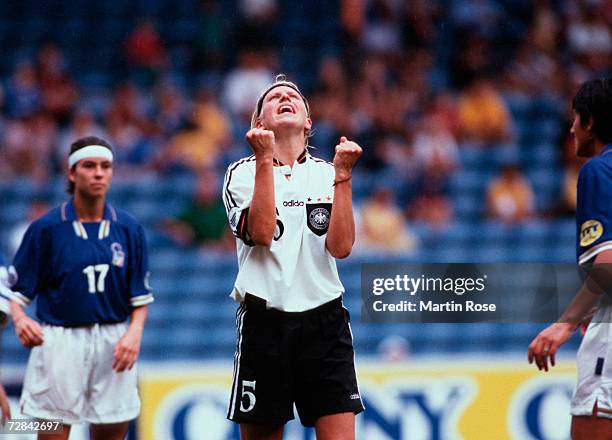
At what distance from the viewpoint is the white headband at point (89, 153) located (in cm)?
564

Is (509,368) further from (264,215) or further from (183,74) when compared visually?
(183,74)

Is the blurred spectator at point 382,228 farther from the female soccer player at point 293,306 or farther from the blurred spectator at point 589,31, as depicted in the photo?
the female soccer player at point 293,306

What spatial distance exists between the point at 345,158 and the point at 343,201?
0.17 m

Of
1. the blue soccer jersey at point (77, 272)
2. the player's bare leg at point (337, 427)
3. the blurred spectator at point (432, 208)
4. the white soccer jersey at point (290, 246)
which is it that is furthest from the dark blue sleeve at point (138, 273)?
the blurred spectator at point (432, 208)

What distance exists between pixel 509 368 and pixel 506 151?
4.88m

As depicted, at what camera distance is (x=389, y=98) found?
464 inches

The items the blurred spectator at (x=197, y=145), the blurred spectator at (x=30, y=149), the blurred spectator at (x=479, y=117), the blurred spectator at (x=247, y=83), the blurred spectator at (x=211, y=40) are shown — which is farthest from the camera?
the blurred spectator at (x=211, y=40)

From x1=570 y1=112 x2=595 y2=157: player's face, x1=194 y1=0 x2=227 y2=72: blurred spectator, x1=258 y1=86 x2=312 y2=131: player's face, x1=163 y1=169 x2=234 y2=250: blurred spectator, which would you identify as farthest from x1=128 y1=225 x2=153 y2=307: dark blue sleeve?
x1=194 y1=0 x2=227 y2=72: blurred spectator

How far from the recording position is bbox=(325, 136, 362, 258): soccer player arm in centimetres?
414

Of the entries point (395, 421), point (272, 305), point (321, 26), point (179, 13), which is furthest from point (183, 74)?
point (272, 305)

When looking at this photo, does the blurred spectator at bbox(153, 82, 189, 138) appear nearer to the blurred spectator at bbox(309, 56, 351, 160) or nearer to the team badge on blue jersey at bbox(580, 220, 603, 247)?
the blurred spectator at bbox(309, 56, 351, 160)

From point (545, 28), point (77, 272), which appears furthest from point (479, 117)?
point (77, 272)

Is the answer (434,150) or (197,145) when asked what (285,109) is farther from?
(434,150)

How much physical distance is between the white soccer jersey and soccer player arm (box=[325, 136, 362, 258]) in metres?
0.10
